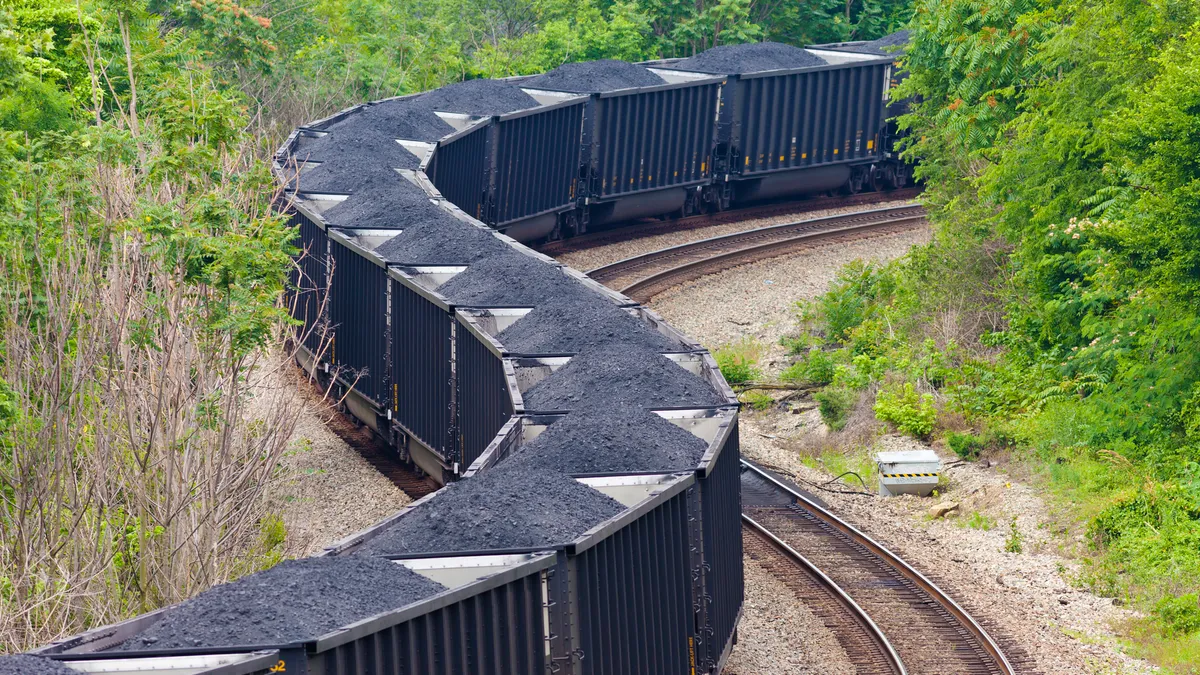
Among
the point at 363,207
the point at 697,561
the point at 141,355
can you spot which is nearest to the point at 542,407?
the point at 697,561

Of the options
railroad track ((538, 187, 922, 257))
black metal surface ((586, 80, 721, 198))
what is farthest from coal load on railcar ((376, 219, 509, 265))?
black metal surface ((586, 80, 721, 198))

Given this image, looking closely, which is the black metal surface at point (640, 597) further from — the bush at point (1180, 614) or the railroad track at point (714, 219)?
the railroad track at point (714, 219)

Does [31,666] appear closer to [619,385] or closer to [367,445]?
[619,385]

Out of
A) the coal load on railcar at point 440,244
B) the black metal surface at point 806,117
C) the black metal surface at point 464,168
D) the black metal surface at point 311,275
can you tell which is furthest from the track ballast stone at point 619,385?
the black metal surface at point 806,117

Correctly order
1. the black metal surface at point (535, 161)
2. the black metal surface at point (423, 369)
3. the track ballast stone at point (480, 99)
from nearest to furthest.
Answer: the black metal surface at point (423, 369), the black metal surface at point (535, 161), the track ballast stone at point (480, 99)

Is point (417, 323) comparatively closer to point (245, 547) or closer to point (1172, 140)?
point (245, 547)

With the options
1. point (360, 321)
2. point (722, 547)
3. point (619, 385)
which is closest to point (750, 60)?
point (360, 321)
